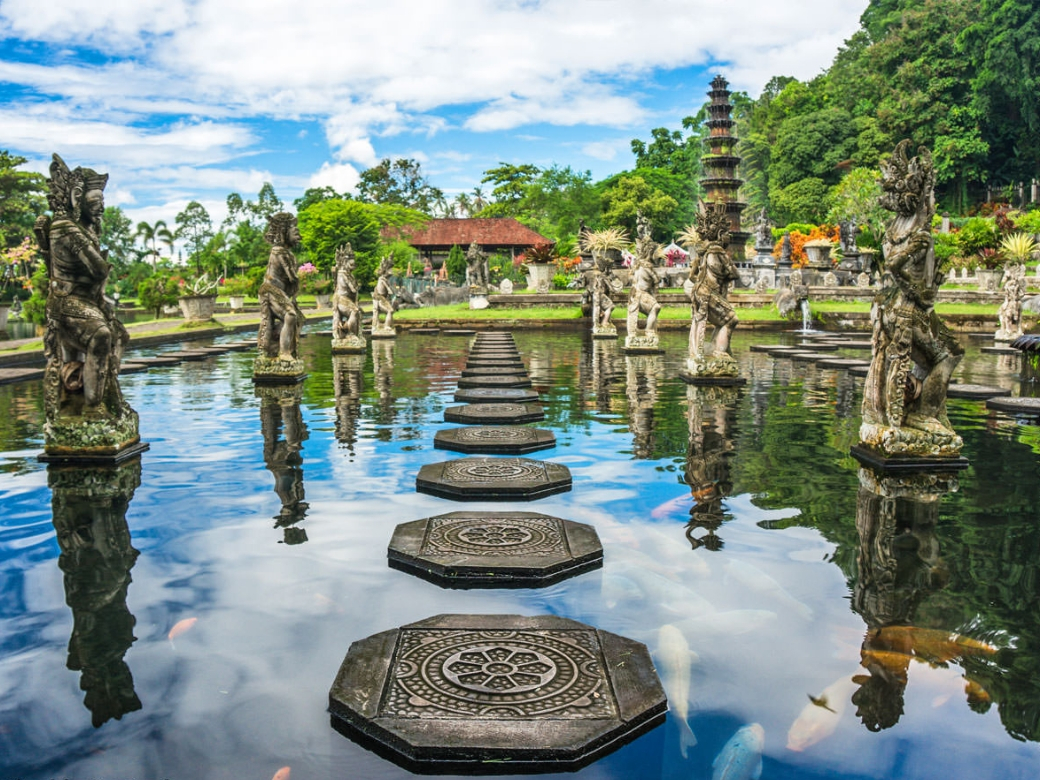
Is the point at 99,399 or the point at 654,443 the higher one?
the point at 99,399

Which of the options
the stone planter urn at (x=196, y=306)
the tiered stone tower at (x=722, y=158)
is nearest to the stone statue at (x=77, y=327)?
the stone planter urn at (x=196, y=306)

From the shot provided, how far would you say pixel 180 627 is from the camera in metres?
3.69

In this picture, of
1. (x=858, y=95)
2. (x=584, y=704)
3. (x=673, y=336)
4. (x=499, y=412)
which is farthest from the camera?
(x=858, y=95)

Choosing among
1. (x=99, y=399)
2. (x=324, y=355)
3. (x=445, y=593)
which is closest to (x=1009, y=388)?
(x=445, y=593)

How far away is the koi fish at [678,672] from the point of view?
9.48 ft

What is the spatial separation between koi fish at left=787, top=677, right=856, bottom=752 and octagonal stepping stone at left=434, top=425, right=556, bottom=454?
447cm

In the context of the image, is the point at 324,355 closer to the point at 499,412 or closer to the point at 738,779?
the point at 499,412

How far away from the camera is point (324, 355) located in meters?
17.1

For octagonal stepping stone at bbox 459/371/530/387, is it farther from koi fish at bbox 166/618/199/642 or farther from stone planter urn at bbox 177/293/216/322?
stone planter urn at bbox 177/293/216/322

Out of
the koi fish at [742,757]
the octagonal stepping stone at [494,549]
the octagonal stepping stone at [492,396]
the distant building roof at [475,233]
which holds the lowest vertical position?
the koi fish at [742,757]

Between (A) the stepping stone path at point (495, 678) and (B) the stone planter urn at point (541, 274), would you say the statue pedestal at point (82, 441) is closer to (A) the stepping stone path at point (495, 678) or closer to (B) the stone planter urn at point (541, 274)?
(A) the stepping stone path at point (495, 678)

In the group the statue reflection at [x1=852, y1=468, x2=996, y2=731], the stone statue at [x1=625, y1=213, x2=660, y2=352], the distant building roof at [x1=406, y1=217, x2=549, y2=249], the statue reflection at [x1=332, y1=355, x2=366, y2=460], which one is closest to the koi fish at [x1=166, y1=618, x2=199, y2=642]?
the statue reflection at [x1=852, y1=468, x2=996, y2=731]

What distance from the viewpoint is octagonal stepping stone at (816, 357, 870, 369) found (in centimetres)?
1352

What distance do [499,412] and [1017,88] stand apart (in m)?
49.2
